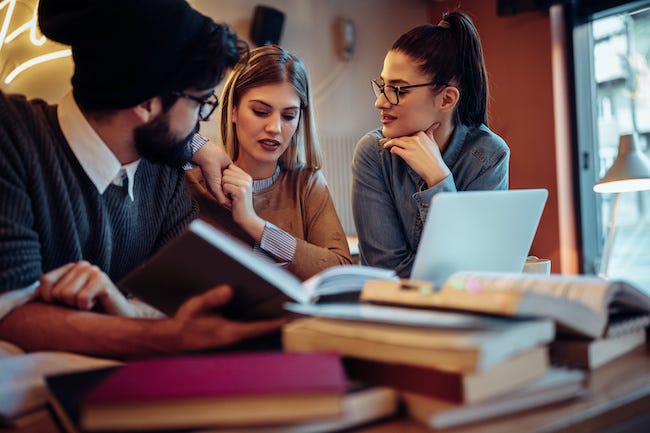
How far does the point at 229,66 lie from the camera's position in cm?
128

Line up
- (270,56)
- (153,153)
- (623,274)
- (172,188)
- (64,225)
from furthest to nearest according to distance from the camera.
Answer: (623,274)
(270,56)
(172,188)
(153,153)
(64,225)

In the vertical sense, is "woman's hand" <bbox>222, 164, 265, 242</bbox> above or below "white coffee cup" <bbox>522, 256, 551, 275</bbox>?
above

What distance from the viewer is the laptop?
2.72 feet

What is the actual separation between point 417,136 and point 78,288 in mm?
1090

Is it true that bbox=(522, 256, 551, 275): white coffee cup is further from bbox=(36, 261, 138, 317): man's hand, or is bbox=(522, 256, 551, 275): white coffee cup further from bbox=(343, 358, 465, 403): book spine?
bbox=(36, 261, 138, 317): man's hand

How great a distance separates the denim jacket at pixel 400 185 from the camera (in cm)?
171

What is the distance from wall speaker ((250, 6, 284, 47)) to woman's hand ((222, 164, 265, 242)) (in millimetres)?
2665

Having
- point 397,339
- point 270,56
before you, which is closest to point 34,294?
point 397,339

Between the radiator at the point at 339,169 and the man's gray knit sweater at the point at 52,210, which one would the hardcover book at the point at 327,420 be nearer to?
the man's gray knit sweater at the point at 52,210

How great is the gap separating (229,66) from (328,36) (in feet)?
11.2

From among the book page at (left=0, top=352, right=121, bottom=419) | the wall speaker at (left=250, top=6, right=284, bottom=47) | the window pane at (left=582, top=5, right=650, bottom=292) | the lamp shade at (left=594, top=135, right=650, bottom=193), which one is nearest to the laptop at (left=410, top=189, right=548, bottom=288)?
the book page at (left=0, top=352, right=121, bottom=419)

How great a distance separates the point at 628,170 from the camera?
9.14 feet

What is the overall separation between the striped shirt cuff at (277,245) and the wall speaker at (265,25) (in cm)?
273

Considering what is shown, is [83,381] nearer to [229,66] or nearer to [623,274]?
[229,66]
